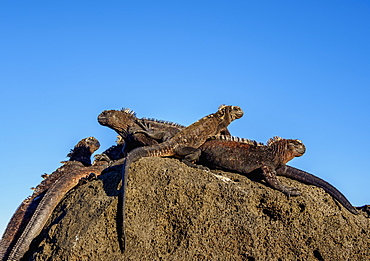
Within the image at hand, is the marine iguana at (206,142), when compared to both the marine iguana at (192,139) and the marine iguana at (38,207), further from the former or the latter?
the marine iguana at (38,207)

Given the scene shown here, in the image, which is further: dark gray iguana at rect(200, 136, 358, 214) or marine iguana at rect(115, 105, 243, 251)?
marine iguana at rect(115, 105, 243, 251)

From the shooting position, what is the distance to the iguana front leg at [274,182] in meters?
6.99

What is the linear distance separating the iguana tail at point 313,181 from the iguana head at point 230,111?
2188mm

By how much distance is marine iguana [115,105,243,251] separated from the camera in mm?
7881

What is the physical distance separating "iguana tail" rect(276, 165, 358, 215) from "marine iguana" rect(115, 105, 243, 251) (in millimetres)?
1471

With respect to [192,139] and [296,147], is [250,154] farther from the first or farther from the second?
[192,139]

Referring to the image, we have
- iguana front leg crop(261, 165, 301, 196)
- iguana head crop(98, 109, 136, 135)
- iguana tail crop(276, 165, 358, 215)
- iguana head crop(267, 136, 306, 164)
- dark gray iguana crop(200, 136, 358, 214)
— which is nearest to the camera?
iguana front leg crop(261, 165, 301, 196)

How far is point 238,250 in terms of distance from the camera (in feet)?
20.2

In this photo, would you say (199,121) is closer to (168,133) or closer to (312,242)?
(168,133)

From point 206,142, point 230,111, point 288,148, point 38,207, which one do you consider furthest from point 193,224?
point 230,111

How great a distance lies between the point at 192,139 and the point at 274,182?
2.02 meters

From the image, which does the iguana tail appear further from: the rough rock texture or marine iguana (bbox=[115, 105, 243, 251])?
marine iguana (bbox=[115, 105, 243, 251])

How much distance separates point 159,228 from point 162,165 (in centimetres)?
104

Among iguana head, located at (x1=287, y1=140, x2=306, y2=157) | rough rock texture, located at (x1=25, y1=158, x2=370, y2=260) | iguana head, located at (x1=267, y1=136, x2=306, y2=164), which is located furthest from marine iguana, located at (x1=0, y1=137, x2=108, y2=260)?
iguana head, located at (x1=287, y1=140, x2=306, y2=157)
